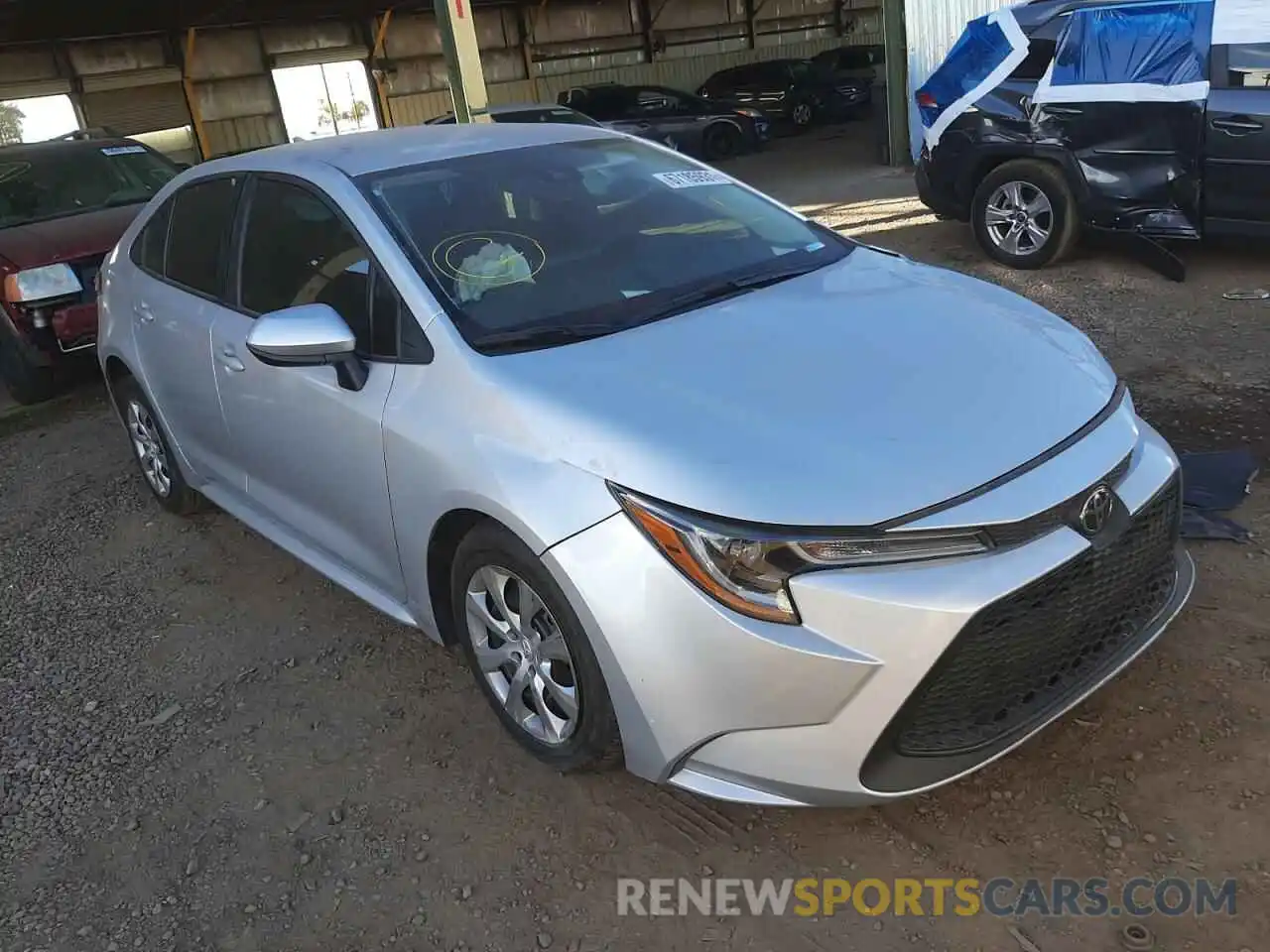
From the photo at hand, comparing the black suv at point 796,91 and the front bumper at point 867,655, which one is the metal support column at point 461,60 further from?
the black suv at point 796,91

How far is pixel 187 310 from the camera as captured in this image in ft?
12.4

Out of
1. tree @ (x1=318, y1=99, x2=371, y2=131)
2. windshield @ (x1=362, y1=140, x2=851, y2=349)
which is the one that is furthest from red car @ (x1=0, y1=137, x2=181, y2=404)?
tree @ (x1=318, y1=99, x2=371, y2=131)

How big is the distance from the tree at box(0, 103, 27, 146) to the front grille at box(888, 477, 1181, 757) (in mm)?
18714

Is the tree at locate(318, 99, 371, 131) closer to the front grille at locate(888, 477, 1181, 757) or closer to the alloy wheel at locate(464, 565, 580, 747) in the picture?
the alloy wheel at locate(464, 565, 580, 747)

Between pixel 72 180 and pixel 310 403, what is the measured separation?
5.73 m

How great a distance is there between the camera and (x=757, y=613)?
6.72ft

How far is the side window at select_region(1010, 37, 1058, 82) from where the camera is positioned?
6.38 metres

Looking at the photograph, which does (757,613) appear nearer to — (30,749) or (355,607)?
(355,607)

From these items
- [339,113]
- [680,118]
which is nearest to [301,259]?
[680,118]

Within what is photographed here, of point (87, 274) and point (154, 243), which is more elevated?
point (154, 243)

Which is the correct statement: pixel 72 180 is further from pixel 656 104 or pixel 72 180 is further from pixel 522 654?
pixel 656 104

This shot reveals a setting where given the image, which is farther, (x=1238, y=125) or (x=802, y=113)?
(x=802, y=113)

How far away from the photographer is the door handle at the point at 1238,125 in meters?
→ 5.54

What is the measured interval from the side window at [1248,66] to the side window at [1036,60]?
103 cm
